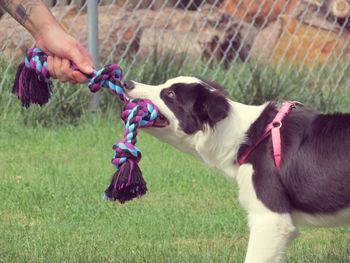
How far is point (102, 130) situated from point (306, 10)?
260cm

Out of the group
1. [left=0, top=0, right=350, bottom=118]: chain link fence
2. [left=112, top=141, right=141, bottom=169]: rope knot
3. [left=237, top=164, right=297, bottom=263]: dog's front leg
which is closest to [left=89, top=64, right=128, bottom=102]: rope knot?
[left=112, top=141, right=141, bottom=169]: rope knot

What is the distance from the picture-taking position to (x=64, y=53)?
4.04m

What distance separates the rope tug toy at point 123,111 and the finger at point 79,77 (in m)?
0.03

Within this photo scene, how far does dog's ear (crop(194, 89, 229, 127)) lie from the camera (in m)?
4.18

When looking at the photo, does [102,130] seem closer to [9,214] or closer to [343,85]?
[9,214]

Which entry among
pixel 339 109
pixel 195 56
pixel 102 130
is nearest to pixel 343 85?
pixel 339 109

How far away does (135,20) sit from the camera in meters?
8.97

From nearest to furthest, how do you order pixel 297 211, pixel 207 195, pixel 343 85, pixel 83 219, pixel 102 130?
1. pixel 297 211
2. pixel 83 219
3. pixel 207 195
4. pixel 102 130
5. pixel 343 85

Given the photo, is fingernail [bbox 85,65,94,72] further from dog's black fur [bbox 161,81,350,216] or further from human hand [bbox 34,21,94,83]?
dog's black fur [bbox 161,81,350,216]

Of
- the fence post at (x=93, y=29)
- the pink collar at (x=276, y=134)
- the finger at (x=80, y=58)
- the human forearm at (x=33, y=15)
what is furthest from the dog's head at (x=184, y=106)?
the fence post at (x=93, y=29)

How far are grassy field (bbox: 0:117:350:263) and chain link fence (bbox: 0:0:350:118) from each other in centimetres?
113

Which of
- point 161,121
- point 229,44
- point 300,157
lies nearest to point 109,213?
point 161,121

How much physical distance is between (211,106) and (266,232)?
1.99 ft

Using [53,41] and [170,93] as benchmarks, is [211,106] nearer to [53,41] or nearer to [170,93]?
[170,93]
